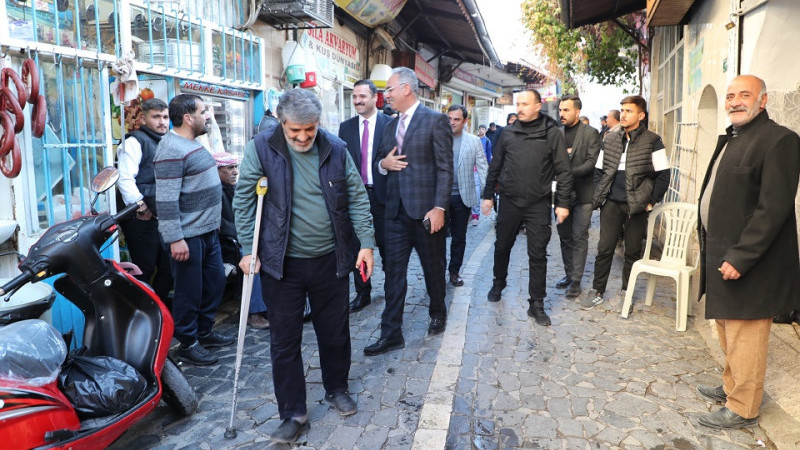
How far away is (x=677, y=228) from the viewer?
5.62m

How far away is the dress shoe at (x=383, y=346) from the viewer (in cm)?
449

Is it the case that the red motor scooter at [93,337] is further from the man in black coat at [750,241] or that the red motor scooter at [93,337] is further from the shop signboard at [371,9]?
the shop signboard at [371,9]

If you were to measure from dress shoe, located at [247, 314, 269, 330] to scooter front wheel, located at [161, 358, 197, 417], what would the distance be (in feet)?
5.31

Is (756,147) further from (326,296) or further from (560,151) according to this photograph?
(326,296)

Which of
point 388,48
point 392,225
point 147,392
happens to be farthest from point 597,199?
point 388,48

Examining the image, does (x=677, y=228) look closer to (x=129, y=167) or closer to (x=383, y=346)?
(x=383, y=346)

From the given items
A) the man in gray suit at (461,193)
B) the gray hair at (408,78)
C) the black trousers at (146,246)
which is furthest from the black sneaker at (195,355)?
the man in gray suit at (461,193)

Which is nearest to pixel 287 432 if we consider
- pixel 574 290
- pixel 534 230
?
pixel 534 230

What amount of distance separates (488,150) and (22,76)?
904 centimetres

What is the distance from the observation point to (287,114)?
3045 mm

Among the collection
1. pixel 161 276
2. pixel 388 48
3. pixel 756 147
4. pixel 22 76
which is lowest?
pixel 161 276

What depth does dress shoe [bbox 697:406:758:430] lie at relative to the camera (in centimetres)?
338

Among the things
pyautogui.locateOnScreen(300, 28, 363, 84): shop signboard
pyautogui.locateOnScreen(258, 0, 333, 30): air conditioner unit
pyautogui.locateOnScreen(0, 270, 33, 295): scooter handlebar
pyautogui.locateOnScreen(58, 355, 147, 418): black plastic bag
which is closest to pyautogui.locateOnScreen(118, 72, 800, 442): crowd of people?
pyautogui.locateOnScreen(58, 355, 147, 418): black plastic bag

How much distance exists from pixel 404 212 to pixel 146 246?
6.76 ft
